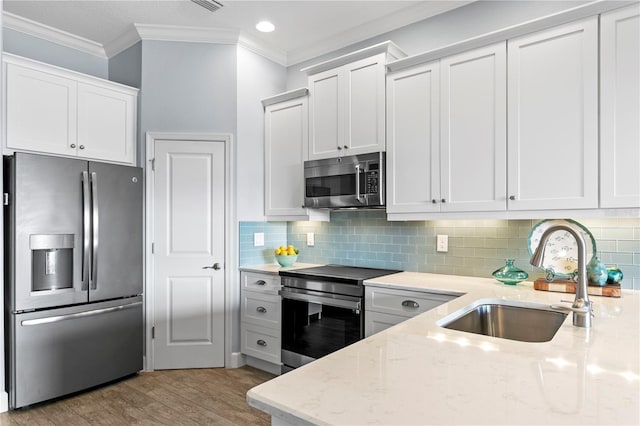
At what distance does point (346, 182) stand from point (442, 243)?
87 centimetres

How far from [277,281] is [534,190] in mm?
2004

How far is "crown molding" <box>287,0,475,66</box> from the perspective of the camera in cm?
302

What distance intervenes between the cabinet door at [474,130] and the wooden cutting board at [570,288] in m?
0.50

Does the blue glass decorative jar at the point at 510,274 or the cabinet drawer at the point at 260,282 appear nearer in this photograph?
the blue glass decorative jar at the point at 510,274

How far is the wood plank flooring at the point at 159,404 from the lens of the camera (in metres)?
2.57

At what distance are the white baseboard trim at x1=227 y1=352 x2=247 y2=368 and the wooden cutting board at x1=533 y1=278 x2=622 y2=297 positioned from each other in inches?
96.6

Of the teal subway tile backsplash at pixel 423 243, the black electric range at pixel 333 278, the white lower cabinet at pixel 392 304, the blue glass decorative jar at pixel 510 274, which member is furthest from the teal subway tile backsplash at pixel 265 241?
the blue glass decorative jar at pixel 510 274

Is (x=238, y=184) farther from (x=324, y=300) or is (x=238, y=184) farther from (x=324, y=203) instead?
(x=324, y=300)

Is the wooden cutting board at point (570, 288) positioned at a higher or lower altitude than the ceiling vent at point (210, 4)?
lower

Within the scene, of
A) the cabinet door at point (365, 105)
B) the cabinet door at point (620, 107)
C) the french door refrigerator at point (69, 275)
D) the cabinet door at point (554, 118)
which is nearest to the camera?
the cabinet door at point (620, 107)

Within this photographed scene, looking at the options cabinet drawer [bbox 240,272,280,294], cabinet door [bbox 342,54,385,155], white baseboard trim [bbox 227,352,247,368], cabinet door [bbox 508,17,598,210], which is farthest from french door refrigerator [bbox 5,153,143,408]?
cabinet door [bbox 508,17,598,210]

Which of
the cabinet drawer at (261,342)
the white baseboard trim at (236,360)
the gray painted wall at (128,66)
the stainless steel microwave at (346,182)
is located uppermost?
the gray painted wall at (128,66)

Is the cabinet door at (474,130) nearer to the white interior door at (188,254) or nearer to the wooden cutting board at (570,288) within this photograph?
the wooden cutting board at (570,288)

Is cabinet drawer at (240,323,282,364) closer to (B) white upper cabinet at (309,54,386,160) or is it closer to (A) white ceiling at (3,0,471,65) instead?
(B) white upper cabinet at (309,54,386,160)
